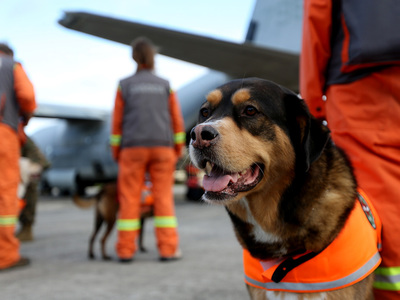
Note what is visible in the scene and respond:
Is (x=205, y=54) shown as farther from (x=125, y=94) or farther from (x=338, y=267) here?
(x=338, y=267)

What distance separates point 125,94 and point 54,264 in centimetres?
185

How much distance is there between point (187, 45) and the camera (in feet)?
27.5

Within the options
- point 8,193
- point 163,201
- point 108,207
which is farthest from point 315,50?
point 108,207

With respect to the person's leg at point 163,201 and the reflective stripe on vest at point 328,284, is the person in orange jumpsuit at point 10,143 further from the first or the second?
the reflective stripe on vest at point 328,284

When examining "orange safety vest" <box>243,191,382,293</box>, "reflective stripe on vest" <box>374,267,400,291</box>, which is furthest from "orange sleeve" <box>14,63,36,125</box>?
"reflective stripe on vest" <box>374,267,400,291</box>

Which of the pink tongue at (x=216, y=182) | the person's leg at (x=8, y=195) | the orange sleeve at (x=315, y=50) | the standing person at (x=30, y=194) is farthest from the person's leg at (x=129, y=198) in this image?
the pink tongue at (x=216, y=182)

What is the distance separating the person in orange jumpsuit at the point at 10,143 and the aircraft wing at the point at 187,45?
4.40 meters

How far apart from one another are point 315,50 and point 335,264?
3.37 ft

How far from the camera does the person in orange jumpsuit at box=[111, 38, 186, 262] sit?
13.9ft

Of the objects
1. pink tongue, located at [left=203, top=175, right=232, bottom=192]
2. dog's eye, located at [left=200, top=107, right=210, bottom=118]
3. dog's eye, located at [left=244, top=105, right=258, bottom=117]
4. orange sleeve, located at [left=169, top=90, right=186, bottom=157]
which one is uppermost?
dog's eye, located at [left=244, top=105, right=258, bottom=117]

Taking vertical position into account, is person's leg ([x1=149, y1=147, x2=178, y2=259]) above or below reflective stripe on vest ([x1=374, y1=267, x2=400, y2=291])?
below

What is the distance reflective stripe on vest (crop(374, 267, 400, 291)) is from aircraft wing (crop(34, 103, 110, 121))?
16083 millimetres

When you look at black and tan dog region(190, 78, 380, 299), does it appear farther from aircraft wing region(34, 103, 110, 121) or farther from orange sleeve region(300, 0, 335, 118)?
aircraft wing region(34, 103, 110, 121)

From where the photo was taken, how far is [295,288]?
157 cm
